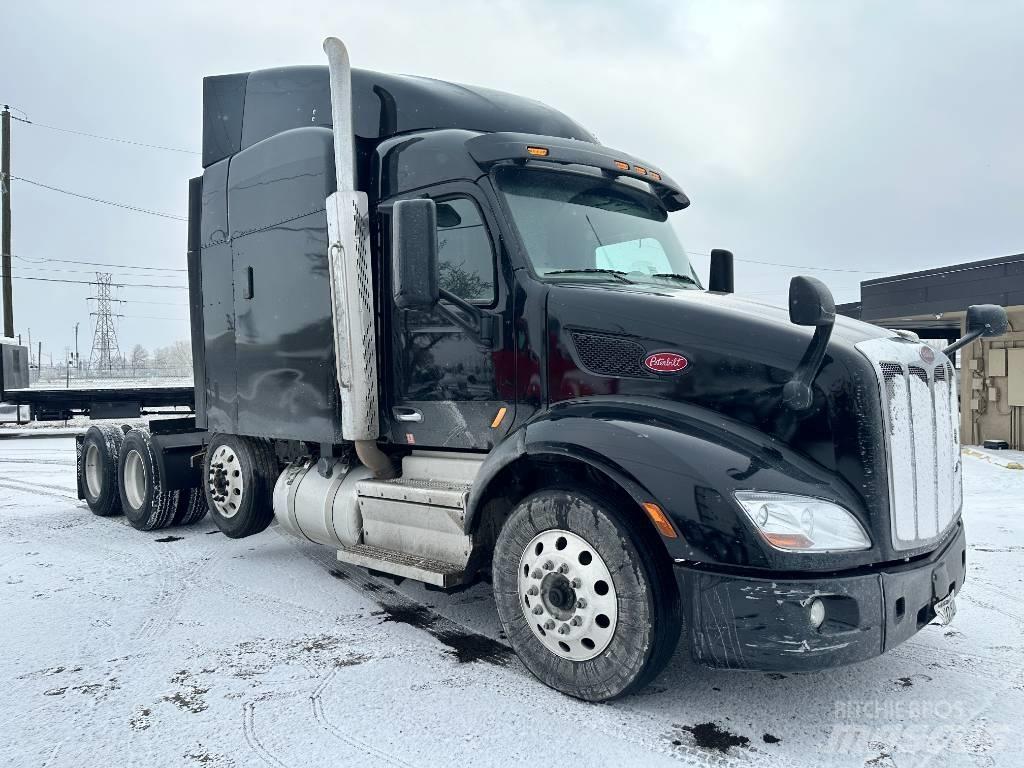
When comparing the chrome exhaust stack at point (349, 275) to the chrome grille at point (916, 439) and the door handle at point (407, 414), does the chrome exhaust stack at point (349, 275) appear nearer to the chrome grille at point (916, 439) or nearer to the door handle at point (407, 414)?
the door handle at point (407, 414)

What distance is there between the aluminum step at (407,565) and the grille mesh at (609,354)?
4.67ft

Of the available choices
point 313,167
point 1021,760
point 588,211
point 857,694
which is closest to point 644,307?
point 588,211

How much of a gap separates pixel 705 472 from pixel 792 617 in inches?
25.2

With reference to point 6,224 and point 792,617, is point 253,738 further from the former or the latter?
point 6,224

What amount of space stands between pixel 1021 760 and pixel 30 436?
2401 cm

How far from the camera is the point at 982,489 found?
9.63 m

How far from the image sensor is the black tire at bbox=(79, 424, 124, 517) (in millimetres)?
8305

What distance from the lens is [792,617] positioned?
→ 9.75 feet

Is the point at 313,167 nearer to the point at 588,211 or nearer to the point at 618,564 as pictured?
the point at 588,211

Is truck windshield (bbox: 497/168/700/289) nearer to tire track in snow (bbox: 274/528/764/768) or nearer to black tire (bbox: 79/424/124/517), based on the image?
tire track in snow (bbox: 274/528/764/768)

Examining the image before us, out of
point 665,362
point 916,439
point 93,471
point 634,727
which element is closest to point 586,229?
point 665,362

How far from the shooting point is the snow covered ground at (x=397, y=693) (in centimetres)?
303

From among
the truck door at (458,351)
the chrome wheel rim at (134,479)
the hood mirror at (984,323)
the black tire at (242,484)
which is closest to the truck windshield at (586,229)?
the truck door at (458,351)

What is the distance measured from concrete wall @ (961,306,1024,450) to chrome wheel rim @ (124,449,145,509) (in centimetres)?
1475
